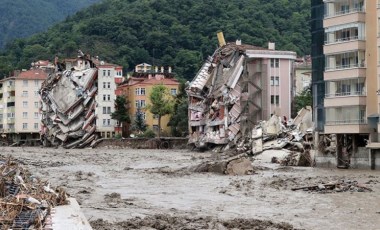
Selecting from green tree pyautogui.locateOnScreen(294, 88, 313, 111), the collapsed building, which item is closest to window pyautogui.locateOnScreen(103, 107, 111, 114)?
the collapsed building

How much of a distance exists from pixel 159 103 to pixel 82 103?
731 inches

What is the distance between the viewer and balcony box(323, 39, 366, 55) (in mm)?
58969

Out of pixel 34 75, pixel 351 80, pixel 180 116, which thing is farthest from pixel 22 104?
pixel 351 80

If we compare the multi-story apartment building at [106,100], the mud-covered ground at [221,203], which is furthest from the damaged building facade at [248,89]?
the mud-covered ground at [221,203]

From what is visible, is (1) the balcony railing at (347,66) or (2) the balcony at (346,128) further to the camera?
(1) the balcony railing at (347,66)

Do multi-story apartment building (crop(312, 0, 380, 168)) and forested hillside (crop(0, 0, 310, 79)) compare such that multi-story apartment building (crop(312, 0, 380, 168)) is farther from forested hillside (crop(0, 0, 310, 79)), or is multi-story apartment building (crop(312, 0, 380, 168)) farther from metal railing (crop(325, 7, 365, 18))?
forested hillside (crop(0, 0, 310, 79))

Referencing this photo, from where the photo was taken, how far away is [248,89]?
106 m

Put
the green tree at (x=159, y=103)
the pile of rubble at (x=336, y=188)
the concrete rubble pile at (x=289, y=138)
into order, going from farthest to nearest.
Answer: the green tree at (x=159, y=103), the concrete rubble pile at (x=289, y=138), the pile of rubble at (x=336, y=188)

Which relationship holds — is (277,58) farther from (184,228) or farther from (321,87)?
(184,228)

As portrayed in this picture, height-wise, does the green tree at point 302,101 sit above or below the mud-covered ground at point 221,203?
above

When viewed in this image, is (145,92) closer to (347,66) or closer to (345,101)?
(347,66)

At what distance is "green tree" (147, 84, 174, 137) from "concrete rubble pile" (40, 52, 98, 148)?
46.1 ft

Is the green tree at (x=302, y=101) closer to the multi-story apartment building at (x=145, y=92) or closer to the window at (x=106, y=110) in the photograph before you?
the multi-story apartment building at (x=145, y=92)

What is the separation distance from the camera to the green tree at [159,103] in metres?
134
